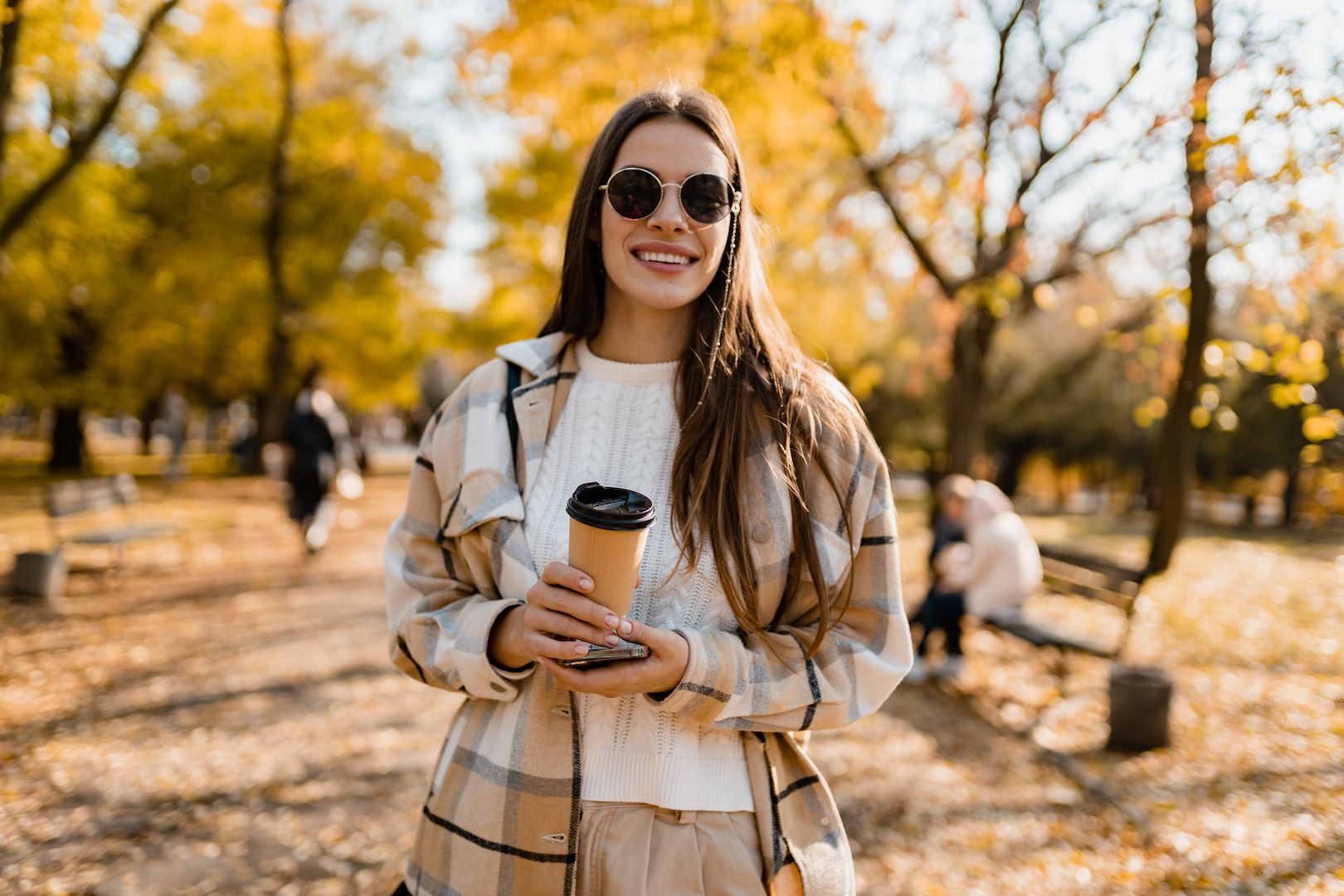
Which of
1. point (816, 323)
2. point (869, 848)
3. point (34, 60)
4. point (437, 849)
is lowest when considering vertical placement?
point (869, 848)

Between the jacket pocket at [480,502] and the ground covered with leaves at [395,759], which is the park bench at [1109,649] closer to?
the ground covered with leaves at [395,759]

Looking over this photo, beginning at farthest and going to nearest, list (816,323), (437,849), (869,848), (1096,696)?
(816,323) < (1096,696) < (869,848) < (437,849)

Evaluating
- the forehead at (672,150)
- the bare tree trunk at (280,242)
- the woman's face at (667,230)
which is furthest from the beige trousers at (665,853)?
the bare tree trunk at (280,242)

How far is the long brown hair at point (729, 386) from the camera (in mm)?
1614

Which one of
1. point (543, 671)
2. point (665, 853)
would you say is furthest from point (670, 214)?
point (665, 853)

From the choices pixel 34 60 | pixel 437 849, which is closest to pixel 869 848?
pixel 437 849

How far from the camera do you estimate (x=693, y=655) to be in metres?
1.47

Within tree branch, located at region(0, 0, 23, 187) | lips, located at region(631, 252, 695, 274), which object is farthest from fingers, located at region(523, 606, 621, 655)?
tree branch, located at region(0, 0, 23, 187)

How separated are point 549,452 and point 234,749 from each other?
4511 millimetres

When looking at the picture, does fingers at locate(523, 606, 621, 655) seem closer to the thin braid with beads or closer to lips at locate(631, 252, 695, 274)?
the thin braid with beads

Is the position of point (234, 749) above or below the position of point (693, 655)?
below

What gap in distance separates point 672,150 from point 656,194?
0.32ft

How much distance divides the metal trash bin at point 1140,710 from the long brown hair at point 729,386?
5.10m

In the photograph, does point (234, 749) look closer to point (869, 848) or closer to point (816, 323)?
point (869, 848)
